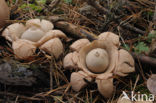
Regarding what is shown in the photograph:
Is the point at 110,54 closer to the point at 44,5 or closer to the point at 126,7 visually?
the point at 126,7

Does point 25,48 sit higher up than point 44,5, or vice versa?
point 44,5

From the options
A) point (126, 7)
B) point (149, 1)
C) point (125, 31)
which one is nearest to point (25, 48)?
point (125, 31)

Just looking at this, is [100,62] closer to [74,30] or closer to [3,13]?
[74,30]

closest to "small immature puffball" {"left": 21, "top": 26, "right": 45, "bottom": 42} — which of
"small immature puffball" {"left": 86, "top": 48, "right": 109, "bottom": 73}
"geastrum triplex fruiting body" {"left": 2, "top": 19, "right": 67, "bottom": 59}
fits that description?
"geastrum triplex fruiting body" {"left": 2, "top": 19, "right": 67, "bottom": 59}

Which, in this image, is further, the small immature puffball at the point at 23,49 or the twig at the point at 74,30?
the twig at the point at 74,30

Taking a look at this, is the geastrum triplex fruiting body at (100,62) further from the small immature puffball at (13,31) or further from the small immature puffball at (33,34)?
the small immature puffball at (13,31)

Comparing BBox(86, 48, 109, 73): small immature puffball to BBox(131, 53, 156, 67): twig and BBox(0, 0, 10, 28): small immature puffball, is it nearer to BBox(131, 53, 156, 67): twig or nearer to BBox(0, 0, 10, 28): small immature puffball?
BBox(131, 53, 156, 67): twig

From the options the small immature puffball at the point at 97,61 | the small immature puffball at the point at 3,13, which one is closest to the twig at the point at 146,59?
the small immature puffball at the point at 97,61

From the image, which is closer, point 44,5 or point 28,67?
point 28,67
